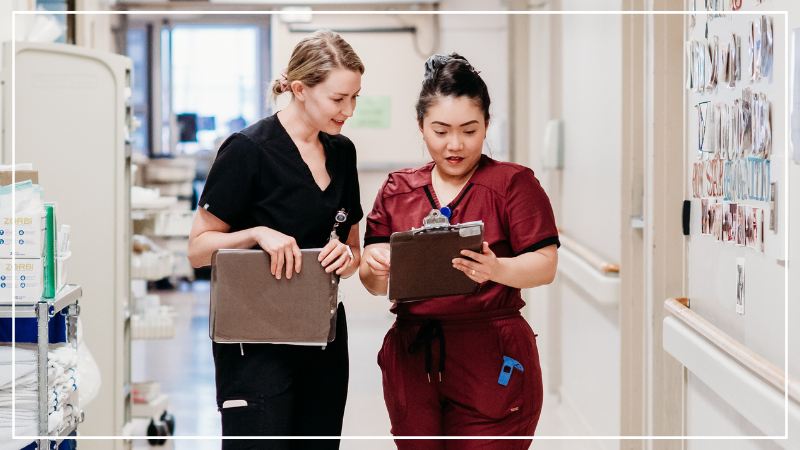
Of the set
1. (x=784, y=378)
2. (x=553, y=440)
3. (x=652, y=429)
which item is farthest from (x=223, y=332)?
(x=553, y=440)

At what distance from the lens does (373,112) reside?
17.9ft

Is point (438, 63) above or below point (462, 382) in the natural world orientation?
above

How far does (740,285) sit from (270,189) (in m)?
1.06

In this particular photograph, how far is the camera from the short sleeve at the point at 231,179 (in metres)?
1.47

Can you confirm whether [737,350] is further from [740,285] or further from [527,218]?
[527,218]

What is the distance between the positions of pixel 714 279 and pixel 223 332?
4.00 ft

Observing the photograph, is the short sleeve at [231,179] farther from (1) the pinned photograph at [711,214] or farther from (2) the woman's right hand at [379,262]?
(1) the pinned photograph at [711,214]

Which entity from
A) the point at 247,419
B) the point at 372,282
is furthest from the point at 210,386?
the point at 372,282

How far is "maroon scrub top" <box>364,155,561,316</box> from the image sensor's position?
144 cm

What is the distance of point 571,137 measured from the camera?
11.5 ft

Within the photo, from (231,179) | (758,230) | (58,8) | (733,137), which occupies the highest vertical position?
(58,8)

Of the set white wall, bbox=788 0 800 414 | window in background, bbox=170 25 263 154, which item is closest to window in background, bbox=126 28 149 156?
window in background, bbox=170 25 263 154

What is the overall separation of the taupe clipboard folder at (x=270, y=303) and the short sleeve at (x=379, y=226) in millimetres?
109

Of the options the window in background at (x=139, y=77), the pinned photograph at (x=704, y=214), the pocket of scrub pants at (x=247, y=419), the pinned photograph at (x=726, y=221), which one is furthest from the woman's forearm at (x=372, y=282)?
the window in background at (x=139, y=77)
